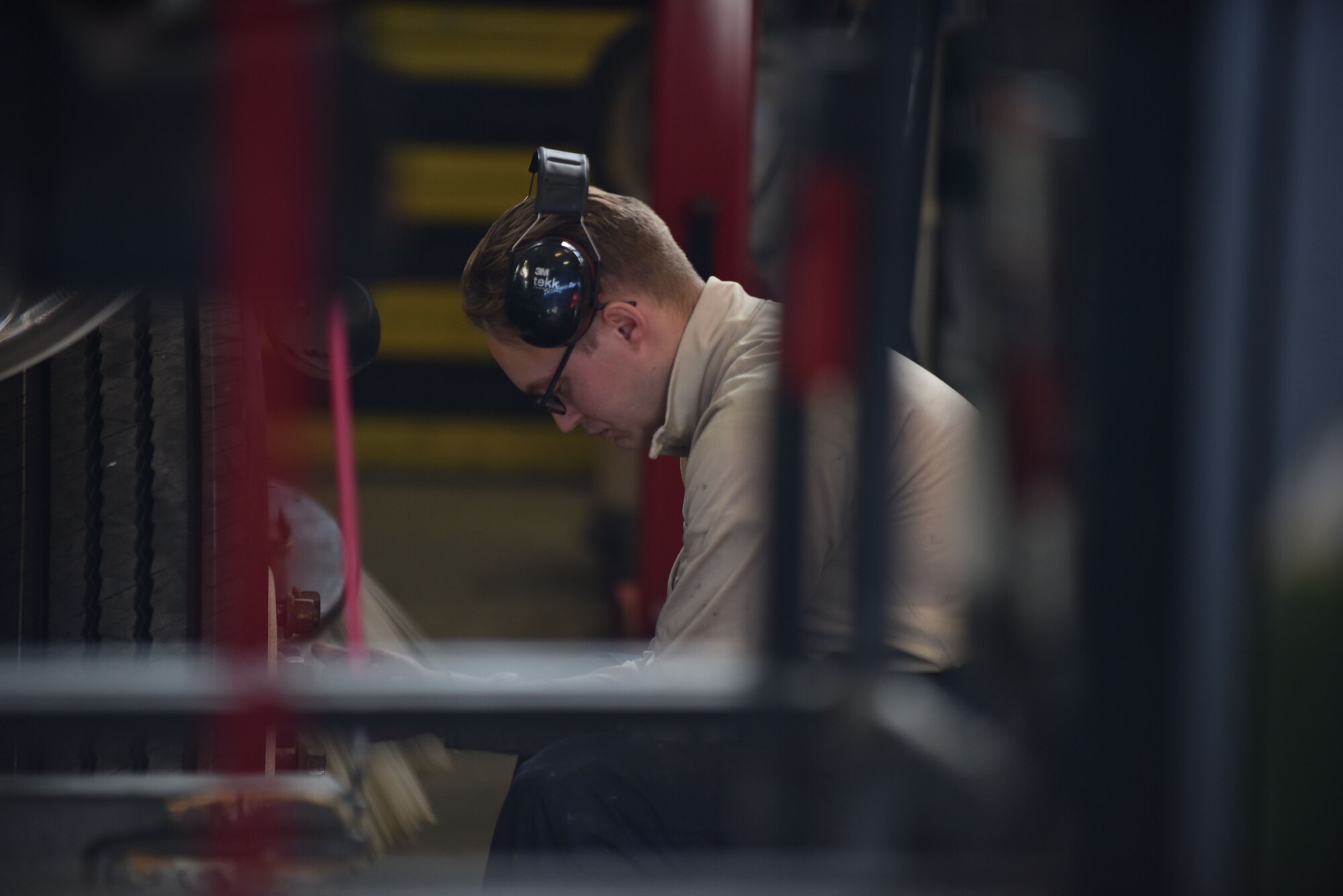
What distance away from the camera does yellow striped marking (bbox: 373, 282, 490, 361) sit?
5.43 meters

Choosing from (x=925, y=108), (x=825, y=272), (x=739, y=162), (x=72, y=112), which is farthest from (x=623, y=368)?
(x=72, y=112)

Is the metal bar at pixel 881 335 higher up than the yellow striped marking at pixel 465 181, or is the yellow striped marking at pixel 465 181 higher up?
the yellow striped marking at pixel 465 181

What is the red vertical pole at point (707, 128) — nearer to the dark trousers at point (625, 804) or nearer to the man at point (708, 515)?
the man at point (708, 515)

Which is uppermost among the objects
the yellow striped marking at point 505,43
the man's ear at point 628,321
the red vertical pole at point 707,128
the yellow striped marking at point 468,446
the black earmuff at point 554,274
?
the yellow striped marking at point 505,43

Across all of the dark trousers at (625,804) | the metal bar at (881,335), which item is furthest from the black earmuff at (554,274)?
the metal bar at (881,335)

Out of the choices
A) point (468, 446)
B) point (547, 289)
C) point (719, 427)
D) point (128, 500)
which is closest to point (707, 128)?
point (547, 289)

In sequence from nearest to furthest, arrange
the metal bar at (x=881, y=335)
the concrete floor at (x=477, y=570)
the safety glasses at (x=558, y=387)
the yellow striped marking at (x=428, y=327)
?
the metal bar at (x=881, y=335), the safety glasses at (x=558, y=387), the concrete floor at (x=477, y=570), the yellow striped marking at (x=428, y=327)

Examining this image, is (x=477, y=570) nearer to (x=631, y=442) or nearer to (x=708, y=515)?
(x=631, y=442)

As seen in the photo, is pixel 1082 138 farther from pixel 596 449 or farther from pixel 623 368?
pixel 596 449

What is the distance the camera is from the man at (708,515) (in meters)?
1.37

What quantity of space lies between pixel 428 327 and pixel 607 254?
12.9 feet

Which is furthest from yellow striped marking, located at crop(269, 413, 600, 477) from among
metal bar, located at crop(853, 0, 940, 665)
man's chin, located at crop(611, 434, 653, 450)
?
metal bar, located at crop(853, 0, 940, 665)

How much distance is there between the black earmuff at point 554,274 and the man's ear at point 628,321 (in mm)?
61

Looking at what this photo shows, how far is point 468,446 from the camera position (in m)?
5.78
